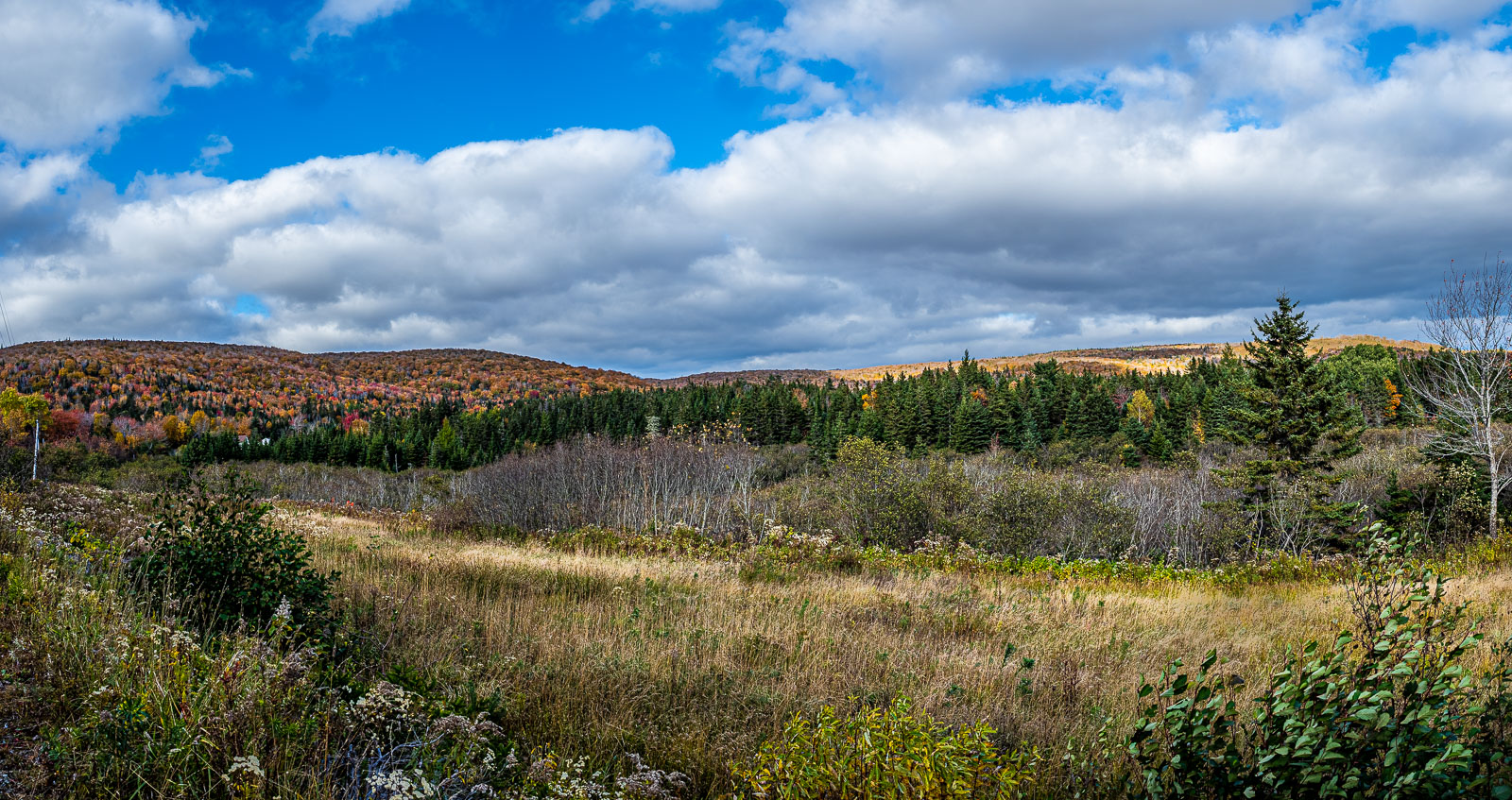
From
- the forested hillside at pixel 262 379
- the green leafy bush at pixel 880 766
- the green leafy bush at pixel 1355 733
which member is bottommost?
the green leafy bush at pixel 880 766

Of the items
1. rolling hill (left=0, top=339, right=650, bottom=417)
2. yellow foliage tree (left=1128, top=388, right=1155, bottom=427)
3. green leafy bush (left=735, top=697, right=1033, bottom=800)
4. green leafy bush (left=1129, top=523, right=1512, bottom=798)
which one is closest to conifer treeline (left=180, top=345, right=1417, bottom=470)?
yellow foliage tree (left=1128, top=388, right=1155, bottom=427)

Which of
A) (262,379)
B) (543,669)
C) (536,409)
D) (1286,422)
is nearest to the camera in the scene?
(543,669)

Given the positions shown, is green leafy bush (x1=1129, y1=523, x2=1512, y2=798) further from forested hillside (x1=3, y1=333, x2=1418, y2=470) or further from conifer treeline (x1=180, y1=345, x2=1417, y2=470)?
conifer treeline (x1=180, y1=345, x2=1417, y2=470)

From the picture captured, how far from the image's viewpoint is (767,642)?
24.5 feet

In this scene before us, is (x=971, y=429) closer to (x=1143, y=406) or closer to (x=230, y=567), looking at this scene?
(x=1143, y=406)

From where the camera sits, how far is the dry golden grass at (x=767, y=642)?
543cm

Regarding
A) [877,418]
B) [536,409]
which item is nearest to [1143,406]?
[877,418]

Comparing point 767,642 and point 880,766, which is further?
point 767,642

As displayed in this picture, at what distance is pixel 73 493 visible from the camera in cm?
1336

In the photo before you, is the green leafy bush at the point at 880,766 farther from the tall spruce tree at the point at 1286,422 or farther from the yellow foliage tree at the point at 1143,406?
the yellow foliage tree at the point at 1143,406

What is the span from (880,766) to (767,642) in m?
4.24

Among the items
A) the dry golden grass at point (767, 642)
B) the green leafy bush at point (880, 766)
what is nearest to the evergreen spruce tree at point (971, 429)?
the dry golden grass at point (767, 642)

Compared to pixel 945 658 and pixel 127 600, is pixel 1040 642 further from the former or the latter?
pixel 127 600

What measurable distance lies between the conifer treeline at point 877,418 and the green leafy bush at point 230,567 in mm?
68224
